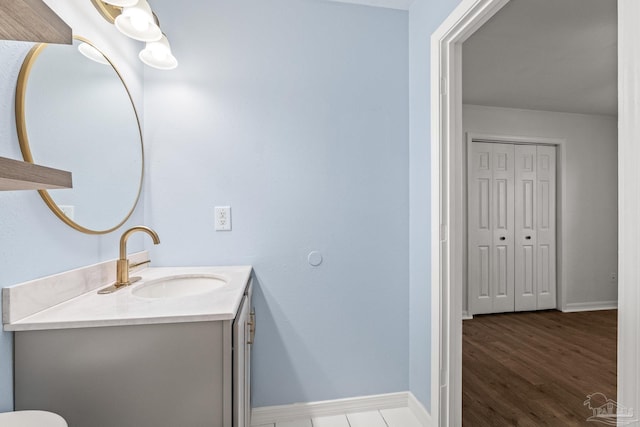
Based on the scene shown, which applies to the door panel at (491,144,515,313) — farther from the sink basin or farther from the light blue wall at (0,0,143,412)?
the light blue wall at (0,0,143,412)

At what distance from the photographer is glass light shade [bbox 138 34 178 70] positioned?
145 centimetres

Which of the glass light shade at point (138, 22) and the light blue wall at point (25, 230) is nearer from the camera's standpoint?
the light blue wall at point (25, 230)

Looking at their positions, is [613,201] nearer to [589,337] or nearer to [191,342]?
A: [589,337]

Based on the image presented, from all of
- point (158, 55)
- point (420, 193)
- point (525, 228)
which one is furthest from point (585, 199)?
point (158, 55)

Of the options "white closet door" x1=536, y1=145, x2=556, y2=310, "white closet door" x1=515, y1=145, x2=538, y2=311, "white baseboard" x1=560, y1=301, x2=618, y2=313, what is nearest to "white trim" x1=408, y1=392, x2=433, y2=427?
"white closet door" x1=515, y1=145, x2=538, y2=311

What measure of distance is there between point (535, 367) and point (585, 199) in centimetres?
252

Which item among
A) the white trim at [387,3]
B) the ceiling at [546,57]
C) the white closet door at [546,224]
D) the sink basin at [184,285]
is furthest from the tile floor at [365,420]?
the white closet door at [546,224]

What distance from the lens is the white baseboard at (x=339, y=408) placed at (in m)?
1.71

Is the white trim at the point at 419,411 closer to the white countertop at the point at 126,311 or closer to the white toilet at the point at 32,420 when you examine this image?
the white countertop at the point at 126,311

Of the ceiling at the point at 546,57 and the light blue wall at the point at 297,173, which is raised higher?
the ceiling at the point at 546,57

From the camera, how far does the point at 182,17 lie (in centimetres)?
167

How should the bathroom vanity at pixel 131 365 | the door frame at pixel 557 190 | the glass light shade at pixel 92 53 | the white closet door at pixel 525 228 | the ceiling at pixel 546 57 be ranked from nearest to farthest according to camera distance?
the bathroom vanity at pixel 131 365, the glass light shade at pixel 92 53, the ceiling at pixel 546 57, the door frame at pixel 557 190, the white closet door at pixel 525 228

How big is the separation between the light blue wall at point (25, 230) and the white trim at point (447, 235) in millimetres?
1518

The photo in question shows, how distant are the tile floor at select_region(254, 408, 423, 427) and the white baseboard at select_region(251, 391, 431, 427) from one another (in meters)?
0.02
